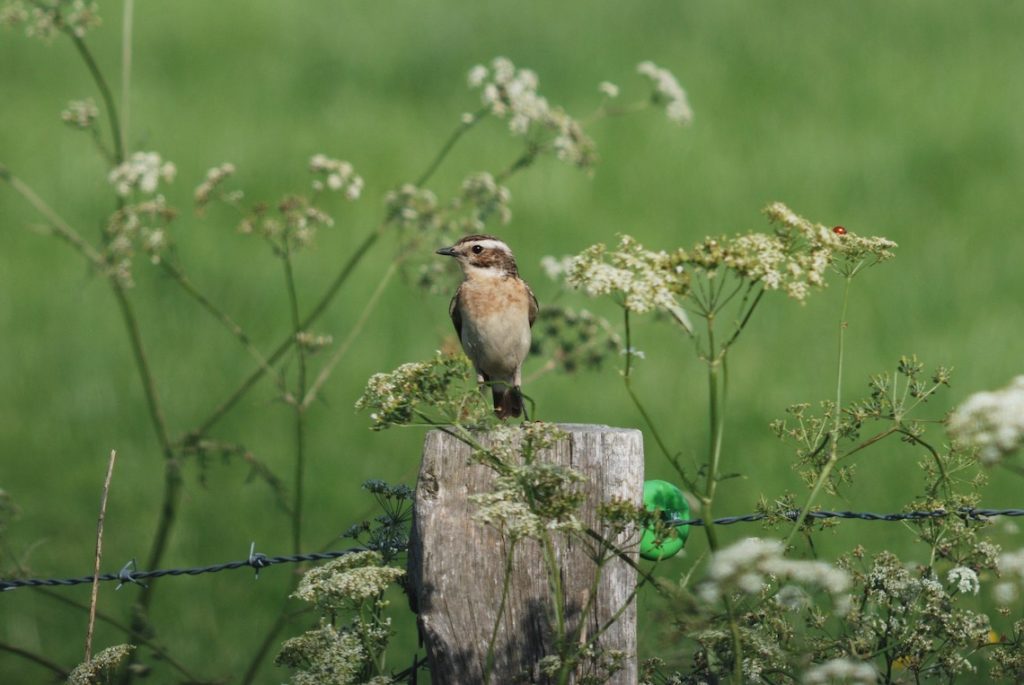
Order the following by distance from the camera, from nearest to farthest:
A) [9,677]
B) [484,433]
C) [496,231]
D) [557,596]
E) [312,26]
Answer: [557,596], [484,433], [9,677], [496,231], [312,26]

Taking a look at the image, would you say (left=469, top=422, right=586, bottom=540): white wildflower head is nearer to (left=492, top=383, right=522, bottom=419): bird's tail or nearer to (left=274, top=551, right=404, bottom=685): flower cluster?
(left=274, top=551, right=404, bottom=685): flower cluster

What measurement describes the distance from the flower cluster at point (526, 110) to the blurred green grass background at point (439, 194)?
2.62 metres

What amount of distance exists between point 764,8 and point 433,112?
446 cm

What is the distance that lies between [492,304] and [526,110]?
85cm

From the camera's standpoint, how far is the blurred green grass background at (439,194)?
8.60 m

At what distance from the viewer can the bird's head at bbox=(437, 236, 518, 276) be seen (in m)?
6.30

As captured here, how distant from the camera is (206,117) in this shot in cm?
1322

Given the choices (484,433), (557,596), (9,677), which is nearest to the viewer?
(557,596)

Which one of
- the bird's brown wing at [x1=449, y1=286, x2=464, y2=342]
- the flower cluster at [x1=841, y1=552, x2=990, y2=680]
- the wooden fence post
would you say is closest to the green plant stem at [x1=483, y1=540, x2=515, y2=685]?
the wooden fence post

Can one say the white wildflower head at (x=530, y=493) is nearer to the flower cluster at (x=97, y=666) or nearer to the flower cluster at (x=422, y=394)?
the flower cluster at (x=422, y=394)

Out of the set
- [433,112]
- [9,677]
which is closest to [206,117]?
[433,112]

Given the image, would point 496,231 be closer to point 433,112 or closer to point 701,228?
point 701,228

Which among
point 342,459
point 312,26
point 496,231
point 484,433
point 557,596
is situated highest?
point 312,26

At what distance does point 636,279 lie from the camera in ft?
11.6
